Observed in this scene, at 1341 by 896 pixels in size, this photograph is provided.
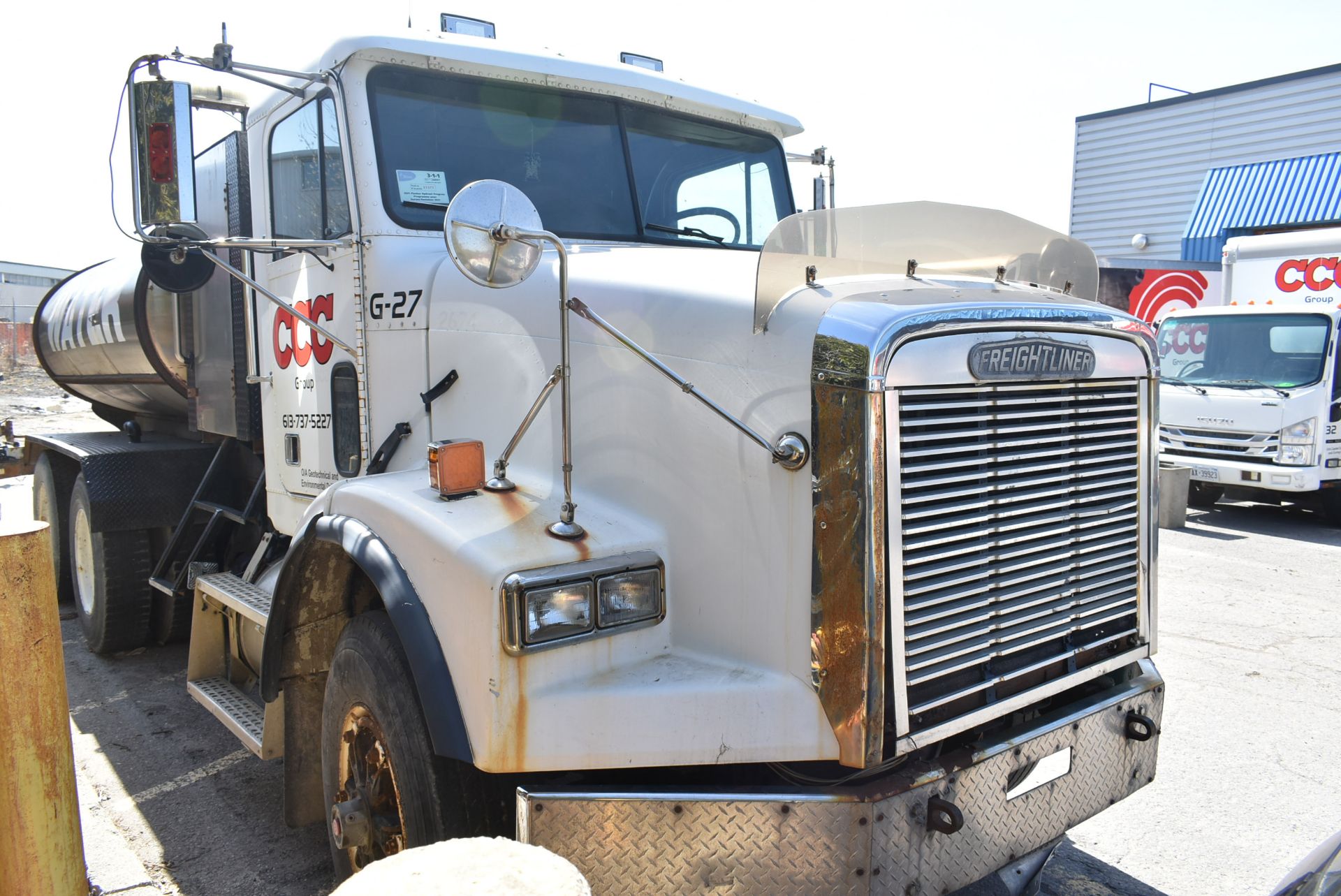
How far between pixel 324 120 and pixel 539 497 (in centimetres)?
183

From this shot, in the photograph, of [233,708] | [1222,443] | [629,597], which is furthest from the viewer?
[1222,443]

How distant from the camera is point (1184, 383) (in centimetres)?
1098

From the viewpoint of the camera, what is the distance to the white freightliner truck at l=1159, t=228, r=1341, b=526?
9797 millimetres

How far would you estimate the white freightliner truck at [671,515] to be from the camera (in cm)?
220

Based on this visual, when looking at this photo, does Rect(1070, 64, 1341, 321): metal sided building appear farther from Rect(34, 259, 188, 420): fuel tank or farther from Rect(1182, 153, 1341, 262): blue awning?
Rect(34, 259, 188, 420): fuel tank

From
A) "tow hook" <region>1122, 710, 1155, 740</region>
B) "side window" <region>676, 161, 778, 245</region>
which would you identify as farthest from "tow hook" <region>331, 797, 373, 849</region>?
"side window" <region>676, 161, 778, 245</region>

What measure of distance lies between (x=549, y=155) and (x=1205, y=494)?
10366 millimetres

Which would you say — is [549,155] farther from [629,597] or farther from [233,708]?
[233,708]

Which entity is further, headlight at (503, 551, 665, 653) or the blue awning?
the blue awning

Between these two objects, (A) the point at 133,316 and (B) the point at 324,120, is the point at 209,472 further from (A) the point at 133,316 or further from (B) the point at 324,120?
(B) the point at 324,120

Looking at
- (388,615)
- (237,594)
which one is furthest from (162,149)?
(237,594)

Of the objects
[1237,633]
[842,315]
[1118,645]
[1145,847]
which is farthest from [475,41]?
[1237,633]

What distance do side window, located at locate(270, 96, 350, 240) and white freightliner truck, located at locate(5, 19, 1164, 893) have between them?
0.02 meters

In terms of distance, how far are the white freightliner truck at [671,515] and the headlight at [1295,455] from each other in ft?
27.0
